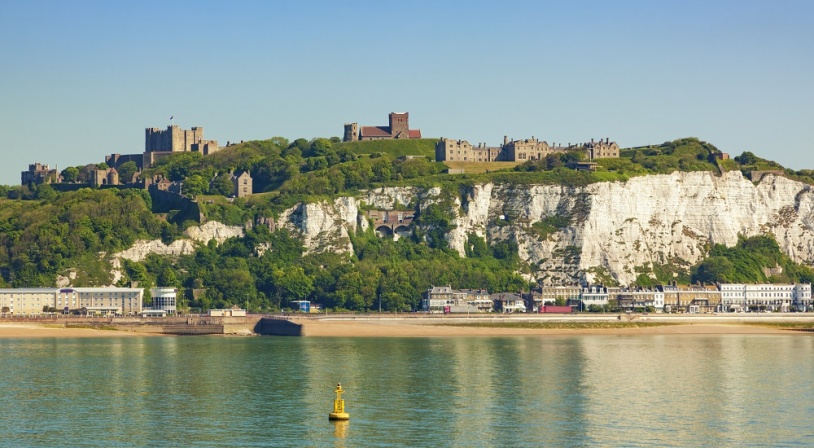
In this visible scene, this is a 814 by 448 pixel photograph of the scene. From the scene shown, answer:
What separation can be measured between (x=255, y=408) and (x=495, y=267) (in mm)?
86592

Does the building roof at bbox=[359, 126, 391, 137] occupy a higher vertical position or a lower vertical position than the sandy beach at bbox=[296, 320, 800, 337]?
higher

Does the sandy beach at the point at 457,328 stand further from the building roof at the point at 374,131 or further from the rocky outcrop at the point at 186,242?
the building roof at the point at 374,131

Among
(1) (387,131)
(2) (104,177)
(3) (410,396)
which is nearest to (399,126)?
(1) (387,131)

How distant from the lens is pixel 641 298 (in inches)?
5089

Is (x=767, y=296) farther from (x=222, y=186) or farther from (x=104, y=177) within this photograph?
(x=104, y=177)

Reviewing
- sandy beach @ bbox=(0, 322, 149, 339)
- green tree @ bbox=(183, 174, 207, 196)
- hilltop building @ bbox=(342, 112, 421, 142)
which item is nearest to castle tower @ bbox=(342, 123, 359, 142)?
hilltop building @ bbox=(342, 112, 421, 142)

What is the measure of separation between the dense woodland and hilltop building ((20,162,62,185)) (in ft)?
18.5

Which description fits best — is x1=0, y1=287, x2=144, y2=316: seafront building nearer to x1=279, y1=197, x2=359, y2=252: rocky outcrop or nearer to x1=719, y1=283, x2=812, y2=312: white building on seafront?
x1=279, y1=197, x2=359, y2=252: rocky outcrop

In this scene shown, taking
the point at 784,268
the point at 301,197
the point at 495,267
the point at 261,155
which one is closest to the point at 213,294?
the point at 301,197

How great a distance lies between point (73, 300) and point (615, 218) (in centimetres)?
6025

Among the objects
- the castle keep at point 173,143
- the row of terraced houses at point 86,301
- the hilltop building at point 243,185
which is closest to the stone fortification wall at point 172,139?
the castle keep at point 173,143

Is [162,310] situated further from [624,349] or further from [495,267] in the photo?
[624,349]

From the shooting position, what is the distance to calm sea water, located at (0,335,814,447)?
4297cm

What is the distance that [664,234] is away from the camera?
143125 mm
